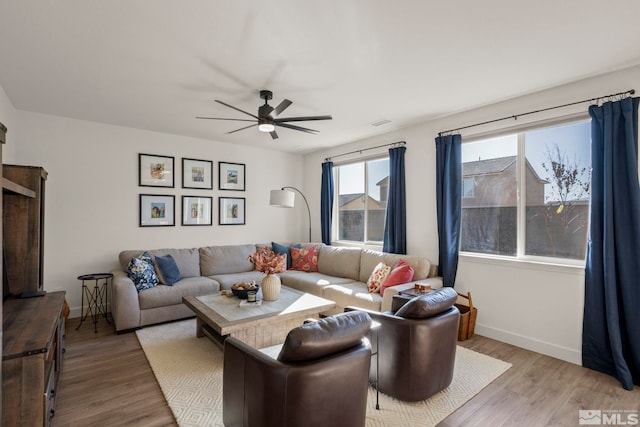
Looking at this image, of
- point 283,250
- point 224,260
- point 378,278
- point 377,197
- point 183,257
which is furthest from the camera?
point 283,250

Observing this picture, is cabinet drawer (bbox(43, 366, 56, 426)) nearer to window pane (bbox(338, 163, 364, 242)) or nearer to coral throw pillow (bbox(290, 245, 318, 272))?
coral throw pillow (bbox(290, 245, 318, 272))

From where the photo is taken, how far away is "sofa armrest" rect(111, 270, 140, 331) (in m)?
3.65

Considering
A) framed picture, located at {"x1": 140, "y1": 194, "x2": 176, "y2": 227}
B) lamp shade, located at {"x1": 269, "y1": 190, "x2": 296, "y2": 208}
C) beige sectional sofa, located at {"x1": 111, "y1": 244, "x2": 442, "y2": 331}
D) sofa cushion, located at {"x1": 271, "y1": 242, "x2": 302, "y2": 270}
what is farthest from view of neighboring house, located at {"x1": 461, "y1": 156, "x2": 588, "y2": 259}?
framed picture, located at {"x1": 140, "y1": 194, "x2": 176, "y2": 227}

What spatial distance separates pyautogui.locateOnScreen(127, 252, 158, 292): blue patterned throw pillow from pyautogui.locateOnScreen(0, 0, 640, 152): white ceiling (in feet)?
6.32

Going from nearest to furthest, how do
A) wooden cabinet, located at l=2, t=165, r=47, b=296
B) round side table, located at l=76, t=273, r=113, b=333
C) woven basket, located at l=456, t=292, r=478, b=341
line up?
wooden cabinet, located at l=2, t=165, r=47, b=296
woven basket, located at l=456, t=292, r=478, b=341
round side table, located at l=76, t=273, r=113, b=333

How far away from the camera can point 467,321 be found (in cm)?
356

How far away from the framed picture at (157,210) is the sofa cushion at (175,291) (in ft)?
3.58

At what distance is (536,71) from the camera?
2863 mm

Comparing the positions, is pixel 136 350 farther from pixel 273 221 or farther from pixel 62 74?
pixel 273 221

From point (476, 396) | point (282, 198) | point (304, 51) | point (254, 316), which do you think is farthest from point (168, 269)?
point (476, 396)

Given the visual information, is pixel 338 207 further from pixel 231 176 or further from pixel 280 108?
pixel 280 108

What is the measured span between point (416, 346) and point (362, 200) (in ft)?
11.5

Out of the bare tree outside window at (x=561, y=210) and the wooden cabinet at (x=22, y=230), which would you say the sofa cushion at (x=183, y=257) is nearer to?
the wooden cabinet at (x=22, y=230)

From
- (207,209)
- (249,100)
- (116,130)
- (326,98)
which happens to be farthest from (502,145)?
(116,130)
